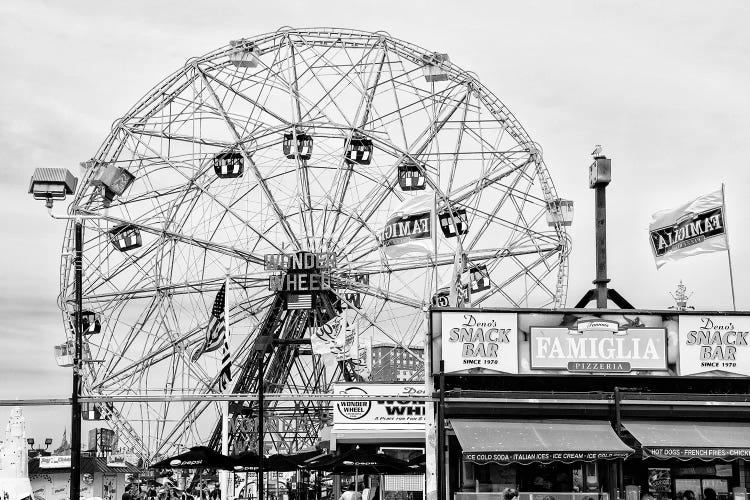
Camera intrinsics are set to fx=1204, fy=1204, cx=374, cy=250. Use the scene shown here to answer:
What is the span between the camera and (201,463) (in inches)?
1567

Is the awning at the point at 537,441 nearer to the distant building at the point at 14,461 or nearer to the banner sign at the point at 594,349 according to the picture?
the banner sign at the point at 594,349

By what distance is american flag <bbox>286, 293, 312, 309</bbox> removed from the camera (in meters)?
64.9

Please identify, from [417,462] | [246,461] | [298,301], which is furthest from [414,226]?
[298,301]

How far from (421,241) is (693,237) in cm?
970

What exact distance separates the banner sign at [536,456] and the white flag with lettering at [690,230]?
30.1 feet

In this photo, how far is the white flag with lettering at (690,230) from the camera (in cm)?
3944

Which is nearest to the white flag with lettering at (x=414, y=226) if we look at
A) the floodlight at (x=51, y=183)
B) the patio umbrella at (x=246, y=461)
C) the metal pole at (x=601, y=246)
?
the metal pole at (x=601, y=246)

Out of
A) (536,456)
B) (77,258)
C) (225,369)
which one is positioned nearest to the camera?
(77,258)

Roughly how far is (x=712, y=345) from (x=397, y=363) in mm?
41578

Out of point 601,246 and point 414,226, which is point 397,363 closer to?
point 414,226

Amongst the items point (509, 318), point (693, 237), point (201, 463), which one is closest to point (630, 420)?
point (509, 318)

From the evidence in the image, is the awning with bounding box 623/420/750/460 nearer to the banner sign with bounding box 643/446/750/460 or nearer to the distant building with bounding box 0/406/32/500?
the banner sign with bounding box 643/446/750/460

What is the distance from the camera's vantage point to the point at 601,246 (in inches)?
1649

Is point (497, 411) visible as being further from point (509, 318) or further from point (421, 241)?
point (421, 241)
